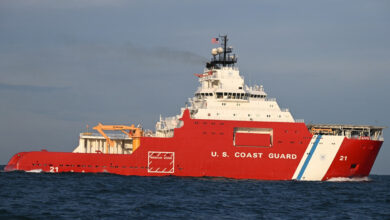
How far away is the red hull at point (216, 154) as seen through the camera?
35312 millimetres

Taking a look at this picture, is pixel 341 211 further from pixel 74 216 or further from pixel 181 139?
pixel 181 139

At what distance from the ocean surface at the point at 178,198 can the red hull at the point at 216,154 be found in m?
1.44

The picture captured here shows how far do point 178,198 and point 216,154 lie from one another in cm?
1050

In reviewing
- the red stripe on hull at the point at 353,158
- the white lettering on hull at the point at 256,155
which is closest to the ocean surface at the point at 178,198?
the red stripe on hull at the point at 353,158

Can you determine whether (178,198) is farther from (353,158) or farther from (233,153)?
(353,158)

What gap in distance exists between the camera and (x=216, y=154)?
116 feet

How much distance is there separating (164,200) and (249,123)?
12552mm

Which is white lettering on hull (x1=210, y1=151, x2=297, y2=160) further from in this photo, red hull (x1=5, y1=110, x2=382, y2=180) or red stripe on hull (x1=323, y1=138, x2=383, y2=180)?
red stripe on hull (x1=323, y1=138, x2=383, y2=180)

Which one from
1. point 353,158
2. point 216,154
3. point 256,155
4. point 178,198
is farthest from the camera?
point 353,158

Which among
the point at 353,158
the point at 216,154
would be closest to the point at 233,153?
the point at 216,154

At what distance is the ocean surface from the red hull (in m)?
1.44

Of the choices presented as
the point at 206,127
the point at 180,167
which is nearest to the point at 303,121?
the point at 206,127

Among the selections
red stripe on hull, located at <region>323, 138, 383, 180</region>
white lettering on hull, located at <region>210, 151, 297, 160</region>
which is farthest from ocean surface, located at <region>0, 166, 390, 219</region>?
white lettering on hull, located at <region>210, 151, 297, 160</region>

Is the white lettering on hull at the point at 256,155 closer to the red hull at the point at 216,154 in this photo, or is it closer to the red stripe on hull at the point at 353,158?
the red hull at the point at 216,154
